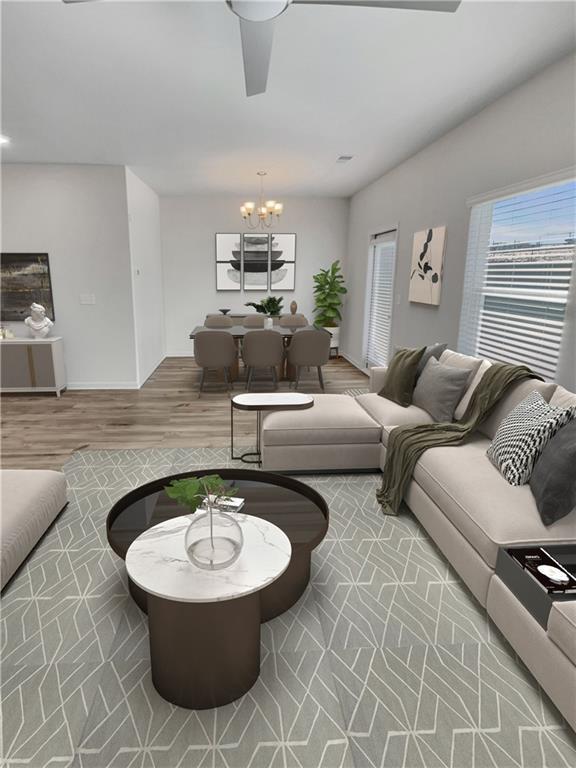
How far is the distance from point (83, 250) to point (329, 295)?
3911 millimetres

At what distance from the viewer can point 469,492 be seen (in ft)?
6.90

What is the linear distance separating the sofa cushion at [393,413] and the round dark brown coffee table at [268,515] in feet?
3.55

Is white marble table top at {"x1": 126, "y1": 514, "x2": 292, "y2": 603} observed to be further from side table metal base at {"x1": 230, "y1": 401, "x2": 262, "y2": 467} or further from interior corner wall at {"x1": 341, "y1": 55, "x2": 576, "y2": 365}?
interior corner wall at {"x1": 341, "y1": 55, "x2": 576, "y2": 365}

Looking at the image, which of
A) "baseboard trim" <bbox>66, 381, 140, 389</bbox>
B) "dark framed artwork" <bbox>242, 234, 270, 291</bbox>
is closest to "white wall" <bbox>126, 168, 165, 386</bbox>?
"baseboard trim" <bbox>66, 381, 140, 389</bbox>

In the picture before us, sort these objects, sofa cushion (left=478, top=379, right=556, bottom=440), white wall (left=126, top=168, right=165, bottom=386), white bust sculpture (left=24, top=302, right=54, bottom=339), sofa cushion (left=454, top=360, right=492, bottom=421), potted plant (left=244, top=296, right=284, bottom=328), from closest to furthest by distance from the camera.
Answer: sofa cushion (left=478, top=379, right=556, bottom=440) < sofa cushion (left=454, top=360, right=492, bottom=421) < white bust sculpture (left=24, top=302, right=54, bottom=339) < white wall (left=126, top=168, right=165, bottom=386) < potted plant (left=244, top=296, right=284, bottom=328)

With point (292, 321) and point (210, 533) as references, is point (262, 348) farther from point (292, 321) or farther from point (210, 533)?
point (210, 533)

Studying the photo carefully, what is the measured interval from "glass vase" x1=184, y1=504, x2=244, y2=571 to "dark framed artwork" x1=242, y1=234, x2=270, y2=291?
6515mm

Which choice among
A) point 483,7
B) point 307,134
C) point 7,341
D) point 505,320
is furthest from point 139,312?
point 483,7

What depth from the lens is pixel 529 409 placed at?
2.31 meters

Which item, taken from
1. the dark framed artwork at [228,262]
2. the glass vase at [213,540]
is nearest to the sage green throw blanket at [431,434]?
the glass vase at [213,540]

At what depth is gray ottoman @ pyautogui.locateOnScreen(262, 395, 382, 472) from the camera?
311 centimetres

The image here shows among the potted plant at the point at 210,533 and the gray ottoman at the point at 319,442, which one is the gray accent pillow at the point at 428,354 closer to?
the gray ottoman at the point at 319,442

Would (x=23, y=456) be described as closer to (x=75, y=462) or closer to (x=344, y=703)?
(x=75, y=462)

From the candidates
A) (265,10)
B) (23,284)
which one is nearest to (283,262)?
(23,284)
